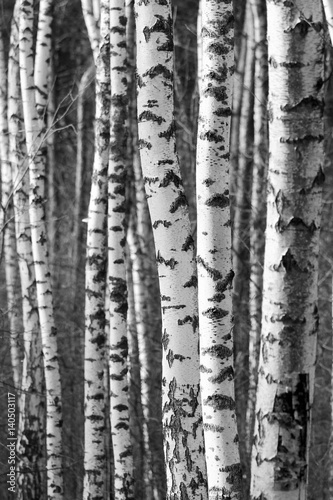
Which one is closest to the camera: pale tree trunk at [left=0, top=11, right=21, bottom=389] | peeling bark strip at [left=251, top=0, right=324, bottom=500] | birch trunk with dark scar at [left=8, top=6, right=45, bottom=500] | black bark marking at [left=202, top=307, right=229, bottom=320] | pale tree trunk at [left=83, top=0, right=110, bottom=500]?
peeling bark strip at [left=251, top=0, right=324, bottom=500]

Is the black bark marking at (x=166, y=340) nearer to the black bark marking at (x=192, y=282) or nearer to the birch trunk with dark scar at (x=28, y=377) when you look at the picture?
the black bark marking at (x=192, y=282)

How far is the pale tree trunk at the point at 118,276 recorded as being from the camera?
5762 millimetres

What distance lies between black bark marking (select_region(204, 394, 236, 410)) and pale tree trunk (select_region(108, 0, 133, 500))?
2539 mm

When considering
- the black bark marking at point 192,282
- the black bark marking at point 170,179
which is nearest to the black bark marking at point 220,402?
the black bark marking at point 192,282

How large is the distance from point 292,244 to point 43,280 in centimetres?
478

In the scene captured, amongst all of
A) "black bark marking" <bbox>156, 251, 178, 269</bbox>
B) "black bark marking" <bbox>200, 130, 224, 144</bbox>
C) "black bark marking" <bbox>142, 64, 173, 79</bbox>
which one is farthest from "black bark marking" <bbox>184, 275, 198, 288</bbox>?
"black bark marking" <bbox>142, 64, 173, 79</bbox>

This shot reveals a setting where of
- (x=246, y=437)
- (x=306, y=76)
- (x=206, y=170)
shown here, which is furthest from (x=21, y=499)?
(x=306, y=76)

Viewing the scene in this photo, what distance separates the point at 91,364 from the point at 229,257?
3030 millimetres

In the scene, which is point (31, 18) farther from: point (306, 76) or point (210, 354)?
point (306, 76)

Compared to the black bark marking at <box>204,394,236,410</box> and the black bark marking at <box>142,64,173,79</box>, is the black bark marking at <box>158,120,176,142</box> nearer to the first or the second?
the black bark marking at <box>142,64,173,79</box>

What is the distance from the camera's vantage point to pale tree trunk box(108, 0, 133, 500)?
18.9 feet

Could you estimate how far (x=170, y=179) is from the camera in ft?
11.5

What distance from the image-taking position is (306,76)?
2.16m

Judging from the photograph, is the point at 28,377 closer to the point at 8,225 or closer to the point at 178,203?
the point at 8,225
